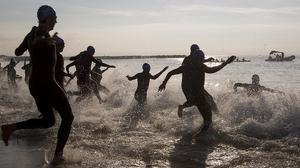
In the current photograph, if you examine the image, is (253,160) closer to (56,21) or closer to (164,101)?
(56,21)

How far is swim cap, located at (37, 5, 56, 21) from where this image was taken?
6406 mm

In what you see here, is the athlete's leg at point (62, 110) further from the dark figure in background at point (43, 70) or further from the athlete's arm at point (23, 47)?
the athlete's arm at point (23, 47)

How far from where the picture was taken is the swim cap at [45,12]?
21.0 ft

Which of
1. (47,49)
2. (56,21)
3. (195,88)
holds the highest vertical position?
(56,21)

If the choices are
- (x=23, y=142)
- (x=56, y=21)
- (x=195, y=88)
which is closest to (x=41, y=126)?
(x=56, y=21)

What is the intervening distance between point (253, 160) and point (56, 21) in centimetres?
361

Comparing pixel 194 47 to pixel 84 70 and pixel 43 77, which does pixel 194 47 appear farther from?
pixel 43 77

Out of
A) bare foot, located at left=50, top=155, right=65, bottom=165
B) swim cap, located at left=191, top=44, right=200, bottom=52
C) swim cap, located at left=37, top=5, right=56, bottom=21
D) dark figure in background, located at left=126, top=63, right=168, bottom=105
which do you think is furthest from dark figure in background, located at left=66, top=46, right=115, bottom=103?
swim cap, located at left=37, top=5, right=56, bottom=21

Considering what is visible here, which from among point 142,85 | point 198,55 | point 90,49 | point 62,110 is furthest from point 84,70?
point 62,110

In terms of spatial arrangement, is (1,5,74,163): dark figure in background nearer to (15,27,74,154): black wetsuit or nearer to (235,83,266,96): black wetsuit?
(15,27,74,154): black wetsuit

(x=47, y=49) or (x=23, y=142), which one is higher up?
(x=47, y=49)

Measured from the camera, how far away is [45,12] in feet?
21.1

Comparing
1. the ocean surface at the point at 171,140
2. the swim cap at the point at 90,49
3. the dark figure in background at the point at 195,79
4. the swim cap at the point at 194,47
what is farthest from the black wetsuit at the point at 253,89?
the dark figure in background at the point at 195,79

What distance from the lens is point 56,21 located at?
6551 millimetres
